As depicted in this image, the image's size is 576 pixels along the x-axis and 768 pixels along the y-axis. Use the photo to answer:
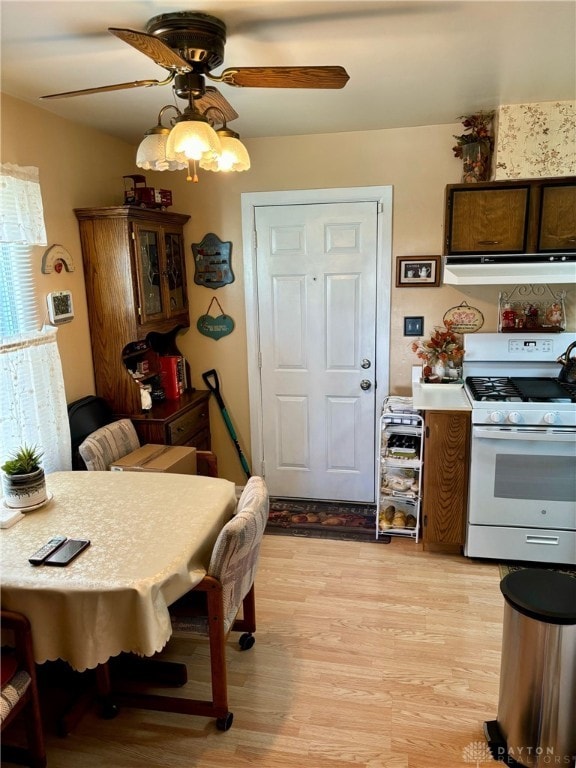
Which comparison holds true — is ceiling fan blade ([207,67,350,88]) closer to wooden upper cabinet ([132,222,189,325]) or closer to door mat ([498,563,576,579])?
wooden upper cabinet ([132,222,189,325])

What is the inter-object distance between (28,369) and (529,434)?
2564 mm

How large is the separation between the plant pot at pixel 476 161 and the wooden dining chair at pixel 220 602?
2.25 metres

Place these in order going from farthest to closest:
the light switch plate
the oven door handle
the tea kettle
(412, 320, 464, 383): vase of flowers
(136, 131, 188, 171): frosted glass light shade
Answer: the light switch plate < (412, 320, 464, 383): vase of flowers < the tea kettle < the oven door handle < (136, 131, 188, 171): frosted glass light shade

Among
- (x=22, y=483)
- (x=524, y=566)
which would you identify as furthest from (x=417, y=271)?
(x=22, y=483)

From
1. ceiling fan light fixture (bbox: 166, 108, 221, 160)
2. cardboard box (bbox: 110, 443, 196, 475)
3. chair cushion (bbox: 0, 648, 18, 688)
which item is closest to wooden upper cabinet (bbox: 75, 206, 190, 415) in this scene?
cardboard box (bbox: 110, 443, 196, 475)

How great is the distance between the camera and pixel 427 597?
9.14 ft

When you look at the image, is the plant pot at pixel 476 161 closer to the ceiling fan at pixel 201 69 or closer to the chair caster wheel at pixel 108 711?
the ceiling fan at pixel 201 69

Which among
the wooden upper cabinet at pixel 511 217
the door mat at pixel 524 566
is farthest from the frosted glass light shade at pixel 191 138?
the door mat at pixel 524 566

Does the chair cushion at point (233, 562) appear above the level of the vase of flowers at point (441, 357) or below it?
below

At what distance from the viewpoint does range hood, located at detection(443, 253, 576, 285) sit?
3.00 meters

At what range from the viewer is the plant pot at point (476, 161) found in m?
3.10

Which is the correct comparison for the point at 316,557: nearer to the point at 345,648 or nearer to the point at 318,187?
the point at 345,648

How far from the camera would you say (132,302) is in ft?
10.1

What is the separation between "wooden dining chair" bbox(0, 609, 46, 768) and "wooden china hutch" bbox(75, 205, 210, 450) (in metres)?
1.54
